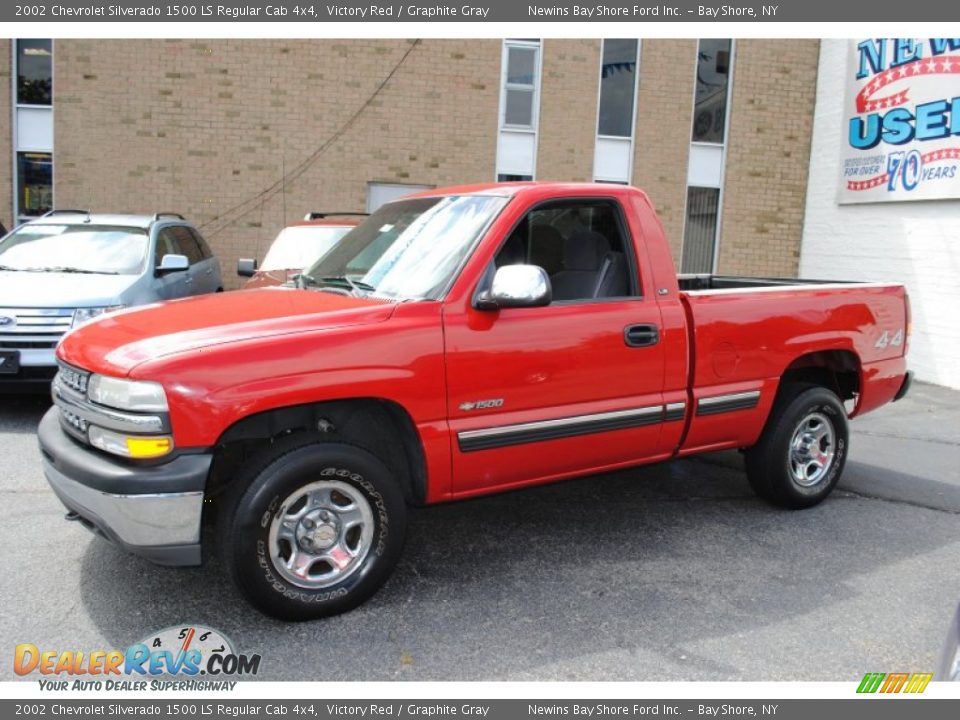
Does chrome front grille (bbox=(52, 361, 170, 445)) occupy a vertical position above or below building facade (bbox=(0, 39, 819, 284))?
below

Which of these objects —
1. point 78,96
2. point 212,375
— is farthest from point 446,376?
point 78,96

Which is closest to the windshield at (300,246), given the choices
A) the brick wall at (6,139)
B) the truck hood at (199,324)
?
the truck hood at (199,324)

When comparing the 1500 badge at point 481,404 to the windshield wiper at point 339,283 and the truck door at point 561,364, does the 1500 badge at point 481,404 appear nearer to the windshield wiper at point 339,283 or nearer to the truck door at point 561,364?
the truck door at point 561,364

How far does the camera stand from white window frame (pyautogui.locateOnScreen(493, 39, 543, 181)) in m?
14.8

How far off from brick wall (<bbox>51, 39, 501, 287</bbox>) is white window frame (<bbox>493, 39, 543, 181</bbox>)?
18cm

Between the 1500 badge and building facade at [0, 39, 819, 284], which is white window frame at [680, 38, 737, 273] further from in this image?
the 1500 badge

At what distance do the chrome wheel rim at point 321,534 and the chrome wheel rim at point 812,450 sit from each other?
9.54 feet

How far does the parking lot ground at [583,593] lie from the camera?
11.0 feet

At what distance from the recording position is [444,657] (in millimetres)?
3324

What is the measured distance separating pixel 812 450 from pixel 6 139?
1430 cm

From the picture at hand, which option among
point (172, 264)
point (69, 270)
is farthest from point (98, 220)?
point (172, 264)

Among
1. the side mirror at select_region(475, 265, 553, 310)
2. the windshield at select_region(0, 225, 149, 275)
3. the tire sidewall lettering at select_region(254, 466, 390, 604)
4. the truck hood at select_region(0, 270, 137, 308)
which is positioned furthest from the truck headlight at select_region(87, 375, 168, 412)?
the windshield at select_region(0, 225, 149, 275)

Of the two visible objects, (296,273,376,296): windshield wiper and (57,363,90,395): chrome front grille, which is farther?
(296,273,376,296): windshield wiper

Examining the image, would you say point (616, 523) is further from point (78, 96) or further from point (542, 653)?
point (78, 96)
